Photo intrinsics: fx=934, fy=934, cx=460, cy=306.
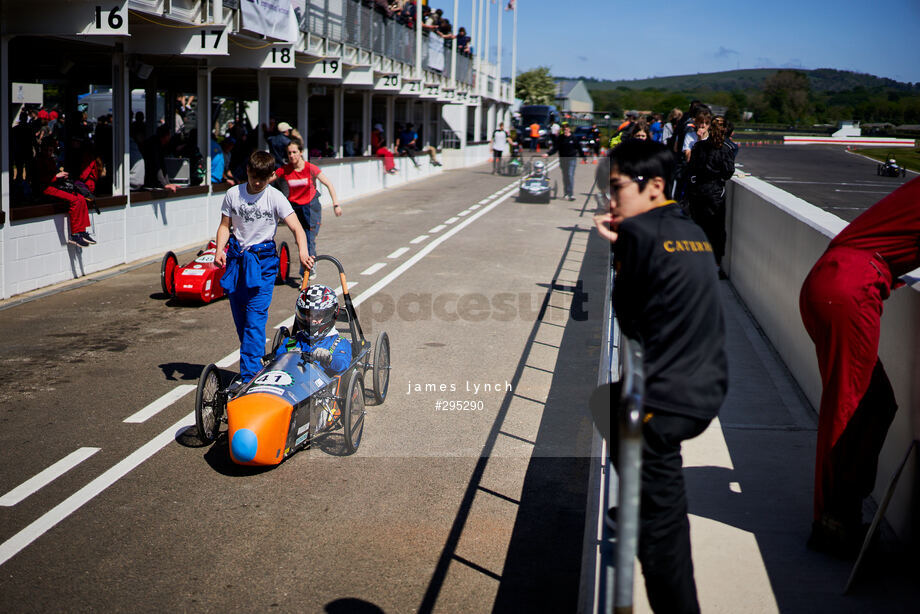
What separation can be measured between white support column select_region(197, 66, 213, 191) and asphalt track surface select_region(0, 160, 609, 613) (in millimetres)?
6942

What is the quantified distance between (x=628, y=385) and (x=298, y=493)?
369 cm

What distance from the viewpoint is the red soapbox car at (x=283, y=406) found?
18.7 ft

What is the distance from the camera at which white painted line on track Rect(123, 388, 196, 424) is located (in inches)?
276

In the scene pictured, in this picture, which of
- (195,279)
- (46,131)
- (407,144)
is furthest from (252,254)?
(407,144)

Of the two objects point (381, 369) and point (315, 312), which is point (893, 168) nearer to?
point (381, 369)

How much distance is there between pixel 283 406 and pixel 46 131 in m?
16.9

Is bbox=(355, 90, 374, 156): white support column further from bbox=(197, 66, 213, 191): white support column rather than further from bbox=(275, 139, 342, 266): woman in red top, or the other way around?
bbox=(275, 139, 342, 266): woman in red top

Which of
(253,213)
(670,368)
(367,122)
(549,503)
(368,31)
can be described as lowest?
(549,503)

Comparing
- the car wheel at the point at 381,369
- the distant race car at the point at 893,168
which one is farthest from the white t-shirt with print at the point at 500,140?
the car wheel at the point at 381,369

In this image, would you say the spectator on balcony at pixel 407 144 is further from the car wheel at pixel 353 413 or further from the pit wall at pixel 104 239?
the car wheel at pixel 353 413

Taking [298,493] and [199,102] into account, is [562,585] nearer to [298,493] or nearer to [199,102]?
[298,493]

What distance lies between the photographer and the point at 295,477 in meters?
5.93

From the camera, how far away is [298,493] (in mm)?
5652

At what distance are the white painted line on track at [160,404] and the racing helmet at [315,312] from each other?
1.49 metres
